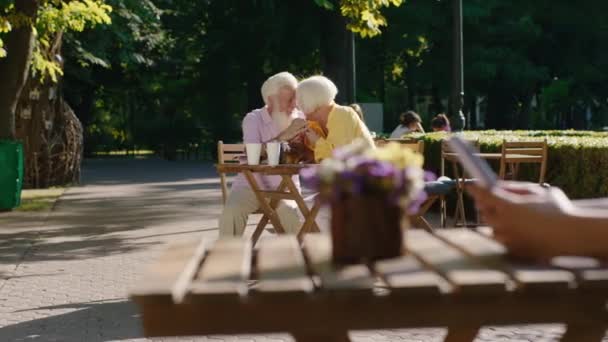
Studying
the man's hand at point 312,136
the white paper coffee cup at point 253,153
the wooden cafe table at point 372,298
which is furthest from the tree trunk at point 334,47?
the wooden cafe table at point 372,298

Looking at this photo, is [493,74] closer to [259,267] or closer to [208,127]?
[208,127]

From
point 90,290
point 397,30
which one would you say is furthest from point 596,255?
point 397,30

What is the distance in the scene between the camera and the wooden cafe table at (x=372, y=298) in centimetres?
279

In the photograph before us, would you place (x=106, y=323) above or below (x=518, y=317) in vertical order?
below

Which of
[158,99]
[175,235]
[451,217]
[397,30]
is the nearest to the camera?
[175,235]

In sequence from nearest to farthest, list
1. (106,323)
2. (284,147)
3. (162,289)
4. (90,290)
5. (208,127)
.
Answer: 1. (162,289)
2. (106,323)
3. (284,147)
4. (90,290)
5. (208,127)

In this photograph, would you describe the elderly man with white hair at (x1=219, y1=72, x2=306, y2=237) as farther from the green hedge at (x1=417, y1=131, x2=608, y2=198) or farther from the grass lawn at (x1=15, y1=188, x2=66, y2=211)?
the grass lawn at (x1=15, y1=188, x2=66, y2=211)

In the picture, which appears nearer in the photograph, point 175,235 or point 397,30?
point 175,235

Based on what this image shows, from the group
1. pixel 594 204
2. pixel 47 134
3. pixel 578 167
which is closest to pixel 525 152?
pixel 578 167

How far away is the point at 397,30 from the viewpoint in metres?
39.5

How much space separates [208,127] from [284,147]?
130ft

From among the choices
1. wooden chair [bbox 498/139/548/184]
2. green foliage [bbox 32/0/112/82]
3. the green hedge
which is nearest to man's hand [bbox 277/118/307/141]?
wooden chair [bbox 498/139/548/184]

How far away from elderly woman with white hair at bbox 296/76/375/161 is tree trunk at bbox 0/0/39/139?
389 inches

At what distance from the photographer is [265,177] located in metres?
8.40
